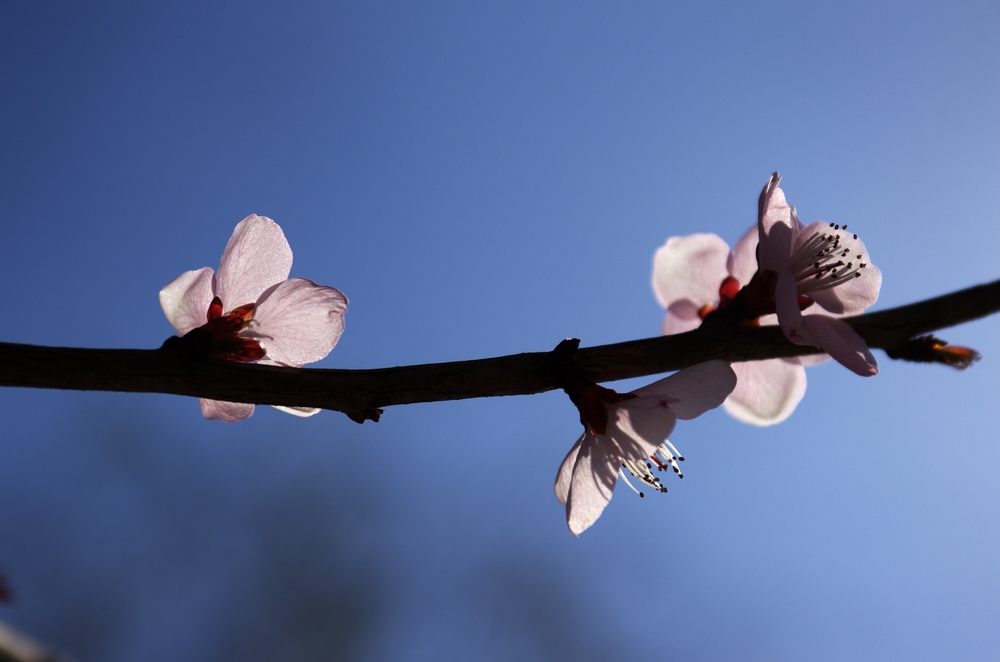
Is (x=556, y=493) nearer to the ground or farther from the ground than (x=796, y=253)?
nearer to the ground

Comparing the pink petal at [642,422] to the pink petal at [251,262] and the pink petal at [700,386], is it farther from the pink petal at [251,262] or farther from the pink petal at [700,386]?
the pink petal at [251,262]

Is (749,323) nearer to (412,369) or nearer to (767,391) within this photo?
(767,391)

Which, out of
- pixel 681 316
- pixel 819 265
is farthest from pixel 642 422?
pixel 681 316

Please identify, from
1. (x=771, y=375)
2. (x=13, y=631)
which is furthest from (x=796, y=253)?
(x=13, y=631)

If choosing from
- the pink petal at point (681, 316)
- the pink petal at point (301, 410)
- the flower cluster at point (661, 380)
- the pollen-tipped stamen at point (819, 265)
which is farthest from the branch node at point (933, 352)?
the pink petal at point (301, 410)

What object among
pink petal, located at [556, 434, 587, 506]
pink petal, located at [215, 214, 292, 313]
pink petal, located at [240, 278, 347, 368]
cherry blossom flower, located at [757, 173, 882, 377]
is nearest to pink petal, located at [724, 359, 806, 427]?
cherry blossom flower, located at [757, 173, 882, 377]

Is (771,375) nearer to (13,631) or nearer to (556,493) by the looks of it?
(556,493)
